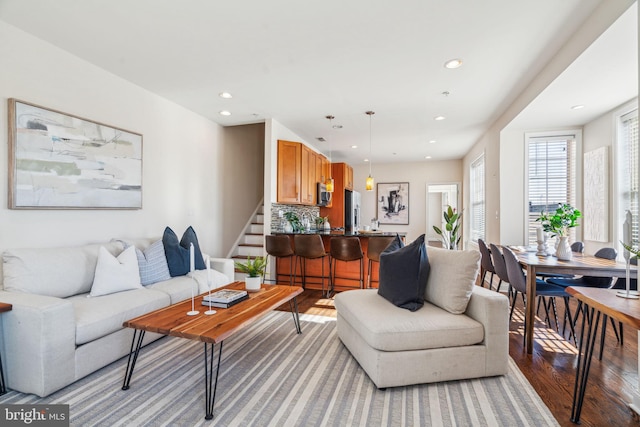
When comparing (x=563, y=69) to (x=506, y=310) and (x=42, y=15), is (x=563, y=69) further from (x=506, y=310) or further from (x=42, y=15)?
(x=42, y=15)

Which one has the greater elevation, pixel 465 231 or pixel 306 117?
pixel 306 117

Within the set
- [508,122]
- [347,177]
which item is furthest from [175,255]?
[347,177]

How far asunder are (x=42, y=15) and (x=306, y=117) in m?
2.99

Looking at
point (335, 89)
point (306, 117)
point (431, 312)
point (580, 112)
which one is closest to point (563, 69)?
point (580, 112)

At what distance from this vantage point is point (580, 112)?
371cm

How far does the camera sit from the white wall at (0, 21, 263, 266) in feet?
8.13

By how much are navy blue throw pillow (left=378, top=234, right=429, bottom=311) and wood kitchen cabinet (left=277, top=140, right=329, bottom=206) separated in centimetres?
287

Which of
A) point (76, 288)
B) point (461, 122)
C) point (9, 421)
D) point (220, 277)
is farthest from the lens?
point (461, 122)

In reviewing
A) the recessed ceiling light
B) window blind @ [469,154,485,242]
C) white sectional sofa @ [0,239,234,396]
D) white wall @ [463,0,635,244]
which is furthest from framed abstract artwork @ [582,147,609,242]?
white sectional sofa @ [0,239,234,396]

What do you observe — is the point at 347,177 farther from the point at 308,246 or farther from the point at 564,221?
the point at 564,221

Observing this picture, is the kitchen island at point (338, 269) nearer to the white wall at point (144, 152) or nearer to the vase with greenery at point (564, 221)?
the white wall at point (144, 152)

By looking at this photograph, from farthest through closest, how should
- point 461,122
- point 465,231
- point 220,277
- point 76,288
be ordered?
1. point 465,231
2. point 461,122
3. point 220,277
4. point 76,288

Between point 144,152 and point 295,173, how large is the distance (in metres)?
2.21

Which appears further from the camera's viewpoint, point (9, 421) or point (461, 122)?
point (461, 122)
